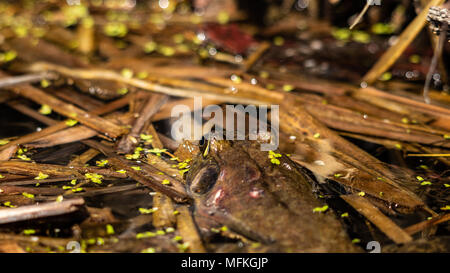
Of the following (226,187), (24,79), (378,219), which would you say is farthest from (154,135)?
(378,219)

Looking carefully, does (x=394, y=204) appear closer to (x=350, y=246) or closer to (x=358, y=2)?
(x=350, y=246)

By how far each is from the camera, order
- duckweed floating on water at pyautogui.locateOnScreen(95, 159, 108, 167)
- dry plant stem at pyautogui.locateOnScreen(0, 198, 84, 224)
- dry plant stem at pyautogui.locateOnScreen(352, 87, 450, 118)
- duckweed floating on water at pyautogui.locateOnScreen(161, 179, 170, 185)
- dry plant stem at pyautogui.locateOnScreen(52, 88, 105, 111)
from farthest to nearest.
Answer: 1. dry plant stem at pyautogui.locateOnScreen(52, 88, 105, 111)
2. dry plant stem at pyautogui.locateOnScreen(352, 87, 450, 118)
3. duckweed floating on water at pyautogui.locateOnScreen(95, 159, 108, 167)
4. duckweed floating on water at pyautogui.locateOnScreen(161, 179, 170, 185)
5. dry plant stem at pyautogui.locateOnScreen(0, 198, 84, 224)

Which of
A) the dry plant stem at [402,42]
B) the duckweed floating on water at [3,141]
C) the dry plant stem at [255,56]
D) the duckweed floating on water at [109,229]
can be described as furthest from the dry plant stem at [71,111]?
the dry plant stem at [402,42]

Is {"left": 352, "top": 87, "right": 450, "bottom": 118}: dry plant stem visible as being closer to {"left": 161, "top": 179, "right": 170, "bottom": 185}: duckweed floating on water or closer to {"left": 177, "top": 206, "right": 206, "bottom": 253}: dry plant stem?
{"left": 161, "top": 179, "right": 170, "bottom": 185}: duckweed floating on water

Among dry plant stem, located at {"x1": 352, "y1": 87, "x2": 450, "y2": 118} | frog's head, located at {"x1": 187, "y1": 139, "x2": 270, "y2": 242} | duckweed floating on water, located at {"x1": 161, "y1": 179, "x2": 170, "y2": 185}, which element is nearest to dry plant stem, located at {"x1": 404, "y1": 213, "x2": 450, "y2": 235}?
frog's head, located at {"x1": 187, "y1": 139, "x2": 270, "y2": 242}

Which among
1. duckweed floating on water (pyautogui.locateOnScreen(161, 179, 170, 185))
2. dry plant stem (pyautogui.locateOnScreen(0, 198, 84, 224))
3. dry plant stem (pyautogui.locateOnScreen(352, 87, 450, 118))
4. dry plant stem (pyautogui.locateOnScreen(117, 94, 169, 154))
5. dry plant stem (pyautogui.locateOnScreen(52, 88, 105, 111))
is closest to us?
dry plant stem (pyautogui.locateOnScreen(0, 198, 84, 224))

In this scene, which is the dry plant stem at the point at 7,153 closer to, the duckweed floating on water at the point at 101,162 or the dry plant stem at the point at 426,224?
the duckweed floating on water at the point at 101,162
